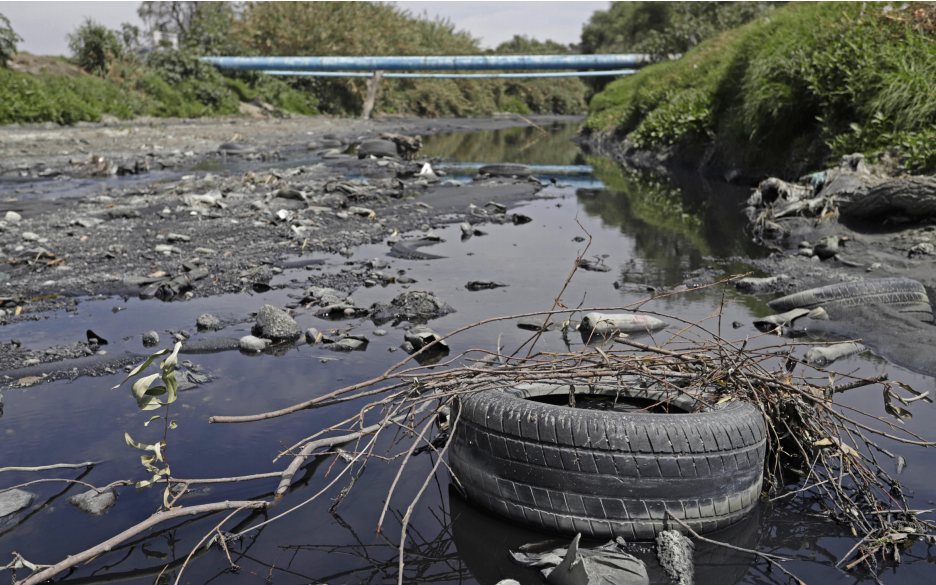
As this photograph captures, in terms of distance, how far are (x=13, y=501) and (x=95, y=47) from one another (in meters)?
27.1

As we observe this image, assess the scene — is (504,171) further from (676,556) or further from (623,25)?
(623,25)

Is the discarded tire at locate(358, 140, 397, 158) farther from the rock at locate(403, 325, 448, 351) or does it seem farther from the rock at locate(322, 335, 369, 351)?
the rock at locate(403, 325, 448, 351)

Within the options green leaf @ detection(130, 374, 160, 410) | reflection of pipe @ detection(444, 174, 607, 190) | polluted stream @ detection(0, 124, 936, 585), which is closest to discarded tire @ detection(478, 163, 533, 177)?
reflection of pipe @ detection(444, 174, 607, 190)

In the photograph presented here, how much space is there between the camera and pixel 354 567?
7.52ft

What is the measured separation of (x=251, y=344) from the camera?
Result: 4.29 meters

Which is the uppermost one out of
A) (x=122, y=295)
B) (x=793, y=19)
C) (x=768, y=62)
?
(x=793, y=19)

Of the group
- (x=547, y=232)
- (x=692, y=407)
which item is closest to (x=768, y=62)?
(x=547, y=232)

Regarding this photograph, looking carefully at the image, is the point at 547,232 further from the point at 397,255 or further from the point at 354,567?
the point at 354,567

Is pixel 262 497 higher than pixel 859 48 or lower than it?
lower

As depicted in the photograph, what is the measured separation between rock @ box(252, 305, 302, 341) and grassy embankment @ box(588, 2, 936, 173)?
8.13m

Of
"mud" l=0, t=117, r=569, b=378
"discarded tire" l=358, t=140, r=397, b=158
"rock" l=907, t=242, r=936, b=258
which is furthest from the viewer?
"discarded tire" l=358, t=140, r=397, b=158

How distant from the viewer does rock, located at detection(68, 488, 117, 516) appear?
2605 millimetres

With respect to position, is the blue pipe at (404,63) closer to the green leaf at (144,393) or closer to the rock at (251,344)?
the rock at (251,344)

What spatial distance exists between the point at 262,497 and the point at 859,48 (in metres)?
11.8
